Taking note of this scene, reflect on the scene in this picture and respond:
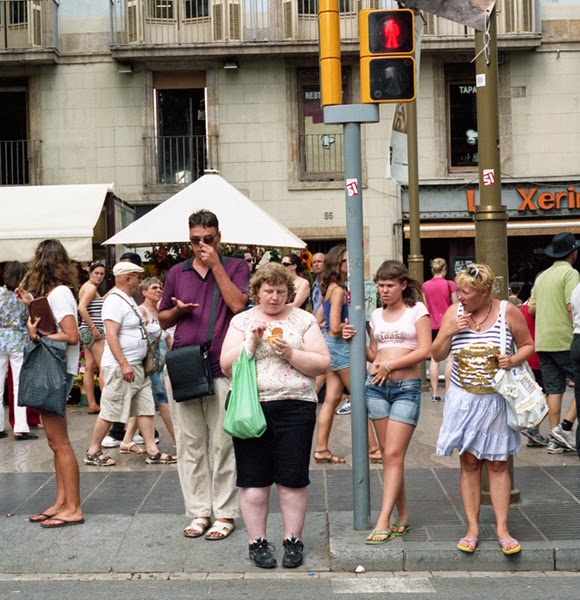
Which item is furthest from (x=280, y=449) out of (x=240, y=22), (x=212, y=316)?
(x=240, y=22)

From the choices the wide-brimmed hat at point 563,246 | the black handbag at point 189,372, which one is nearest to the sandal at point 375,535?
the black handbag at point 189,372

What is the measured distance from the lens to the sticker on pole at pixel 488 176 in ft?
22.2

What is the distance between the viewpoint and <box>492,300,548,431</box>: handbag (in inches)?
225

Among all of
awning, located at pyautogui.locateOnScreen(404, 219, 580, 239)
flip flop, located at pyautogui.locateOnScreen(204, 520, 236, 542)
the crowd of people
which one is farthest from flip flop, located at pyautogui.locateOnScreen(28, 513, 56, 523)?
awning, located at pyautogui.locateOnScreen(404, 219, 580, 239)

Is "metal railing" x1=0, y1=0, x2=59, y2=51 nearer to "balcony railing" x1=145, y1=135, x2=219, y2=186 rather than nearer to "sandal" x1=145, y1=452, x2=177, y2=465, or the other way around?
"balcony railing" x1=145, y1=135, x2=219, y2=186

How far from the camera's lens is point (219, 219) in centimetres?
1245

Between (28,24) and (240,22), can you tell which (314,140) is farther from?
(28,24)

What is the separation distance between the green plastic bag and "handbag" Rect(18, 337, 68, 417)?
1.43 m

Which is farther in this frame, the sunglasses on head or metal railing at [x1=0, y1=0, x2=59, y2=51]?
metal railing at [x1=0, y1=0, x2=59, y2=51]

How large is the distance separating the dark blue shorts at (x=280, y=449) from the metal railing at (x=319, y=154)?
1577 centimetres

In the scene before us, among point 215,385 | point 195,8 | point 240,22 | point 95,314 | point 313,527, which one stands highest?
point 195,8

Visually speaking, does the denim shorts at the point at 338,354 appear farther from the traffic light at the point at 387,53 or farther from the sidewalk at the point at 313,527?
the traffic light at the point at 387,53

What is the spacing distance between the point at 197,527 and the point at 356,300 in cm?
174

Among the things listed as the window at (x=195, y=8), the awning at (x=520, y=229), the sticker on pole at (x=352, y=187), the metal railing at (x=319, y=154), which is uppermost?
the window at (x=195, y=8)
